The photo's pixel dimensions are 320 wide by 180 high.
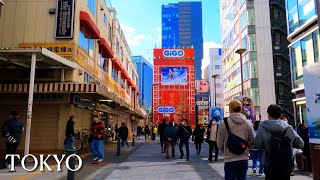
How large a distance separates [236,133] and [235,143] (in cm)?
15

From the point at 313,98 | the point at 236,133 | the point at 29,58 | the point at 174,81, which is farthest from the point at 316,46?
the point at 174,81

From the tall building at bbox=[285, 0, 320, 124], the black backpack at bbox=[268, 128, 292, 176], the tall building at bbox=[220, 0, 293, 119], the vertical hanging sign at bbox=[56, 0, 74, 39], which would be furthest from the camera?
the tall building at bbox=[220, 0, 293, 119]

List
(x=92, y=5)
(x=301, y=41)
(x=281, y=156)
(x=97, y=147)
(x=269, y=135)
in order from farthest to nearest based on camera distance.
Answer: (x=92, y=5) → (x=301, y=41) → (x=97, y=147) → (x=269, y=135) → (x=281, y=156)

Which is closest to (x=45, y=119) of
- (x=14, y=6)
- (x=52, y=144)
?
(x=52, y=144)

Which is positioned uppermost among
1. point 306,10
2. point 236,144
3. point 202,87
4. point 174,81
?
point 202,87

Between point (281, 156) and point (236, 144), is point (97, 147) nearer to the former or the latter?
point (236, 144)

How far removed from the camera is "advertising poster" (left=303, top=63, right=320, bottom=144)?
6.52 meters

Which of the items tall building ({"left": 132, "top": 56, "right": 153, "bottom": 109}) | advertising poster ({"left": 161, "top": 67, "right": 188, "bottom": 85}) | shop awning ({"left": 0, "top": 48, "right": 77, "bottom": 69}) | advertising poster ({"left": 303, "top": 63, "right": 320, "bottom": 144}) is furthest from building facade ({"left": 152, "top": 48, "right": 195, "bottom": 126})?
advertising poster ({"left": 303, "top": 63, "right": 320, "bottom": 144})

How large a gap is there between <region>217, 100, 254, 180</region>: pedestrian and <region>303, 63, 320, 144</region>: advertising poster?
2.88 meters

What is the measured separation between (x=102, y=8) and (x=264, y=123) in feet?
67.6

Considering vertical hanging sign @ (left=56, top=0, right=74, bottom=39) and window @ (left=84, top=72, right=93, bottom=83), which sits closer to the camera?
vertical hanging sign @ (left=56, top=0, right=74, bottom=39)

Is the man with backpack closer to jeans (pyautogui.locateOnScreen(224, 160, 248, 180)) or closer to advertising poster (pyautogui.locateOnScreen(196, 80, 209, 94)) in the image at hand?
jeans (pyautogui.locateOnScreen(224, 160, 248, 180))

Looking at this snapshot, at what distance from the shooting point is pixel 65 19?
1656 cm

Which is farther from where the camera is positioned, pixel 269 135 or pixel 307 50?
pixel 307 50
